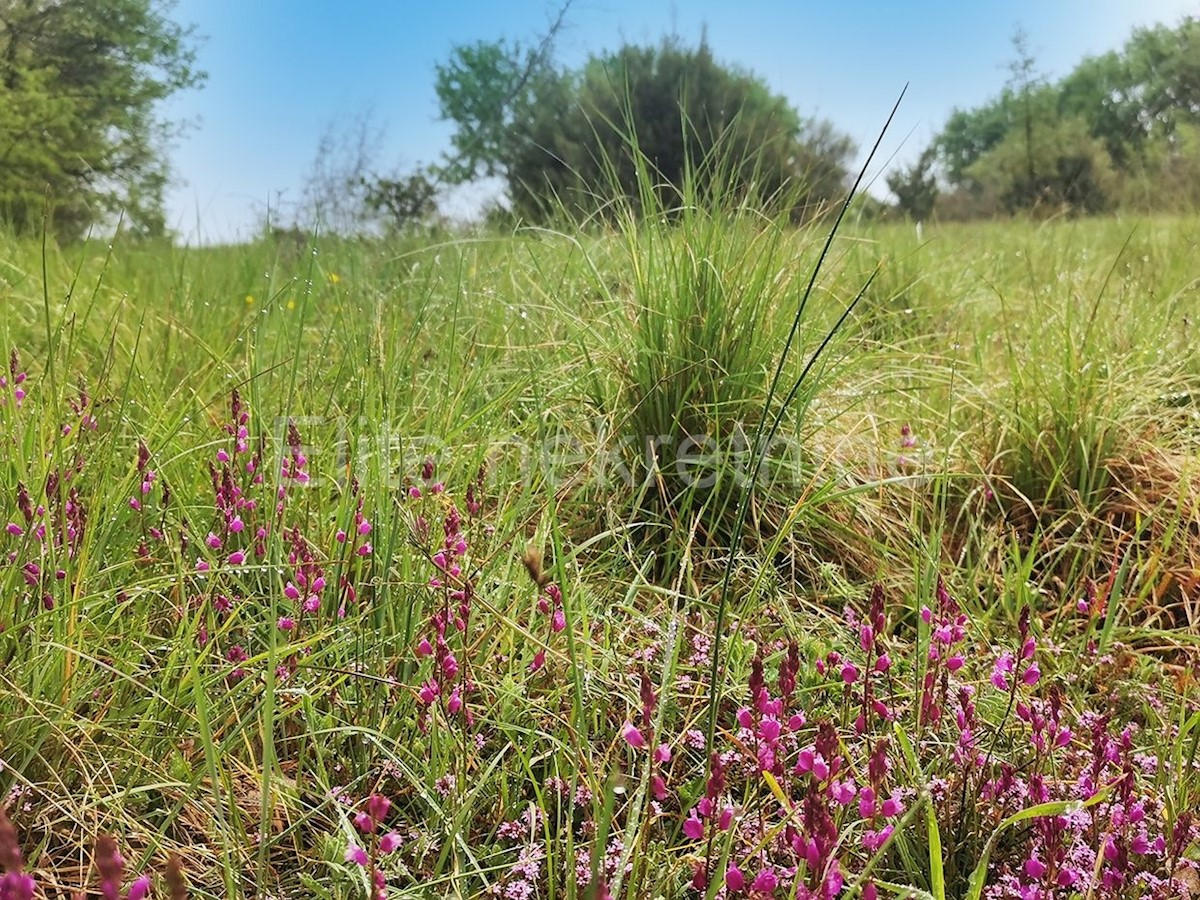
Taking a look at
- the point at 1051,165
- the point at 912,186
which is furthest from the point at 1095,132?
the point at 912,186

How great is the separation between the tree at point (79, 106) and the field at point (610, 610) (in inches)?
188

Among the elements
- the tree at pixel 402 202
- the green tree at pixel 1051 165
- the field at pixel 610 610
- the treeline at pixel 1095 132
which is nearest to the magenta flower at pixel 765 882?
the field at pixel 610 610

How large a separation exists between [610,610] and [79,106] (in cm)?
881

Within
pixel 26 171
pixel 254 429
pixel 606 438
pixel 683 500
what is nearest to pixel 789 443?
pixel 683 500

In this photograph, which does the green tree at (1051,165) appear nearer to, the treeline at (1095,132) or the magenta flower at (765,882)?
the treeline at (1095,132)

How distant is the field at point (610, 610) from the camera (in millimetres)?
1108

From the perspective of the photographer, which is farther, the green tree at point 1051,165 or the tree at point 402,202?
the green tree at point 1051,165

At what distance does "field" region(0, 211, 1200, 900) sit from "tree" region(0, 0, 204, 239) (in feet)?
15.7

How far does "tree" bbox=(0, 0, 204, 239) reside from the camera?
21.4ft

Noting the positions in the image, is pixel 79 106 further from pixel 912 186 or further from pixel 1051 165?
pixel 1051 165

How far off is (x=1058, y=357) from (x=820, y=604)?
1333mm

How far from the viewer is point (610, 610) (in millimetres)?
1729

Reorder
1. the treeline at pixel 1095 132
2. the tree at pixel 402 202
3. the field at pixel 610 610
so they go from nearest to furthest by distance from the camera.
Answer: the field at pixel 610 610, the tree at pixel 402 202, the treeline at pixel 1095 132

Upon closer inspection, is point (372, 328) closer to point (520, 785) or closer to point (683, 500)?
point (683, 500)
